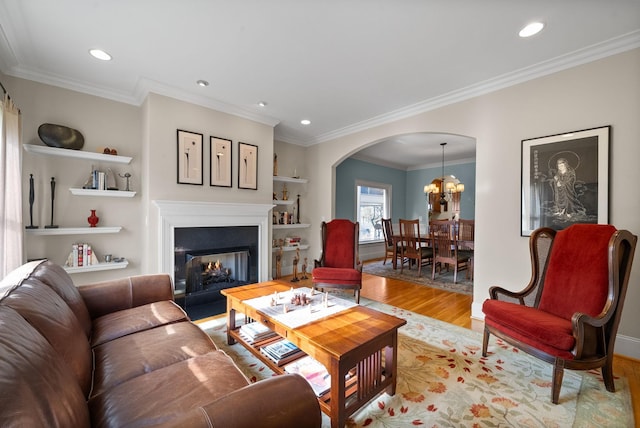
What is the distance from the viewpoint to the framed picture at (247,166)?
12.8 ft

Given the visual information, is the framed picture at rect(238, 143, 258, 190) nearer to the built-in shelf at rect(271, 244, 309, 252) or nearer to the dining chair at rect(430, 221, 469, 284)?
the built-in shelf at rect(271, 244, 309, 252)

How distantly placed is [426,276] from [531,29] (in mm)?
3917

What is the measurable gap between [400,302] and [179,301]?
2.88m

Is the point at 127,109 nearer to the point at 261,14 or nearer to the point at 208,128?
the point at 208,128

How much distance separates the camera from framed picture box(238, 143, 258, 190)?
389 cm

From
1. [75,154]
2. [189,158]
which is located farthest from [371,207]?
[75,154]

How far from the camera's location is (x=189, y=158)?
3.41 meters

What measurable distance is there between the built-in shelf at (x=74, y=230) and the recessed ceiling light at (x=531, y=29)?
4506 mm

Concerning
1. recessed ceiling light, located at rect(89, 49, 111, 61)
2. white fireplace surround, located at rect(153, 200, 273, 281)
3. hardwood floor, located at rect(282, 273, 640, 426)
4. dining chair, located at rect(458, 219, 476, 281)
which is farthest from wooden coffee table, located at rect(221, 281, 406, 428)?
dining chair, located at rect(458, 219, 476, 281)

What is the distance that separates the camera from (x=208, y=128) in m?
3.58

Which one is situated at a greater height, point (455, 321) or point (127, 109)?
point (127, 109)

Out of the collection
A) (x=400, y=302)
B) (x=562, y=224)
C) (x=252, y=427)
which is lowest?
(x=400, y=302)

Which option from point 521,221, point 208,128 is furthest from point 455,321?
point 208,128

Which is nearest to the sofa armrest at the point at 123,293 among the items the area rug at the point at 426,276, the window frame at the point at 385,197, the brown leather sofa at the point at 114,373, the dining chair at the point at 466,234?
the brown leather sofa at the point at 114,373
